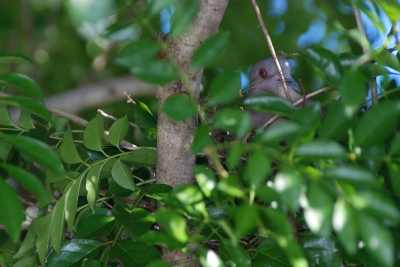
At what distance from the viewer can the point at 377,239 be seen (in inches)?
28.8

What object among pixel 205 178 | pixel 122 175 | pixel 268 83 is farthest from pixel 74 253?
pixel 268 83

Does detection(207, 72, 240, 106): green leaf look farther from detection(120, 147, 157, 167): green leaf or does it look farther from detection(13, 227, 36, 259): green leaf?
detection(13, 227, 36, 259): green leaf

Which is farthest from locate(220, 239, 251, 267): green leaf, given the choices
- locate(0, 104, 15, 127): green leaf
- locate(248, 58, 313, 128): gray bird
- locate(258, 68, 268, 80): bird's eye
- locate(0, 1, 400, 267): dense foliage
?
locate(258, 68, 268, 80): bird's eye

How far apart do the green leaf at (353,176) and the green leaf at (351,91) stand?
9 centimetres

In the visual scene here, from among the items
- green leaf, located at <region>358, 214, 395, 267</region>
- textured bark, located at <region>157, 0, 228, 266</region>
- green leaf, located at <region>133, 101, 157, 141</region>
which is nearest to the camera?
green leaf, located at <region>358, 214, 395, 267</region>

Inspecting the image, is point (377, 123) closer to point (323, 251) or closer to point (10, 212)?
point (323, 251)

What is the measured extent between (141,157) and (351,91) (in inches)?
26.5

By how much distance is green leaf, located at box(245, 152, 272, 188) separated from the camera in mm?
776

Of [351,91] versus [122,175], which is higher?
[351,91]

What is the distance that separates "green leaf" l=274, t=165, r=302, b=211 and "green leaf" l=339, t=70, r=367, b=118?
0.12m

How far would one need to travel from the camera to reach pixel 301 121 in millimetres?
848

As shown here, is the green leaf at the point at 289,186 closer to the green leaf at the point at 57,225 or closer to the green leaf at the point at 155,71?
the green leaf at the point at 155,71

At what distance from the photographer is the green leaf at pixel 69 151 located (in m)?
1.35

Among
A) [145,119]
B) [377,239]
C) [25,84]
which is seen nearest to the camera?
[377,239]
